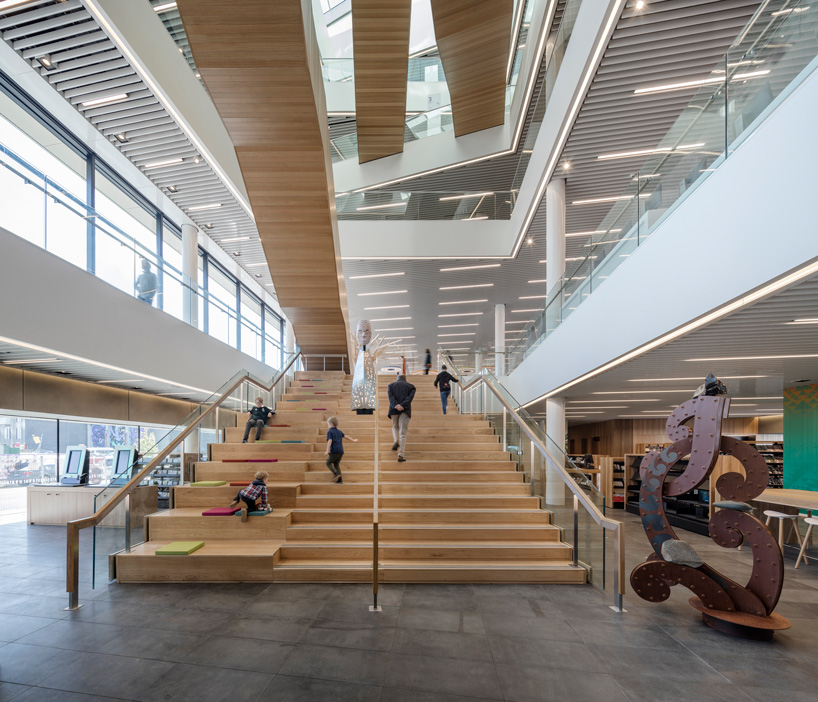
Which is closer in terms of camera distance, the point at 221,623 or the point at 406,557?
the point at 221,623

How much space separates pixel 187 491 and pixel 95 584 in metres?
1.80

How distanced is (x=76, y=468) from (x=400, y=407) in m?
7.69

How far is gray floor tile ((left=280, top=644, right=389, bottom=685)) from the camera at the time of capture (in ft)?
12.0

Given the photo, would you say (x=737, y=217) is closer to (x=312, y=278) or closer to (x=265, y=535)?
(x=265, y=535)

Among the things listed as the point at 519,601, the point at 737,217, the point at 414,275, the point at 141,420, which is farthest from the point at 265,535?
the point at 414,275

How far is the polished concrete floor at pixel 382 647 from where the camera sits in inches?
138

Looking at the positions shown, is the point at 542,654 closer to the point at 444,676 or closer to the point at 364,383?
the point at 444,676

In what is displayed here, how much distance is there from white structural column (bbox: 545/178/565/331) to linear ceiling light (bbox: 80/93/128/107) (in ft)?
26.2

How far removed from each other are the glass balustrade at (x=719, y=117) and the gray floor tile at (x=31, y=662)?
630cm

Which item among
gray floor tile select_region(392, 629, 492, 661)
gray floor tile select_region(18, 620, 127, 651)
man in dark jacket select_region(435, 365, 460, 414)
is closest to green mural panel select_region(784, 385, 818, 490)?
man in dark jacket select_region(435, 365, 460, 414)

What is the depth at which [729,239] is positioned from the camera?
14.8 ft

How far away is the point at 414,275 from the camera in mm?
16766

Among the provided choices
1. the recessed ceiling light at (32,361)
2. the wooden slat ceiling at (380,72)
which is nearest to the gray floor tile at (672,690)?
the recessed ceiling light at (32,361)

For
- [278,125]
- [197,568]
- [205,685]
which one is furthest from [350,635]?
[278,125]
